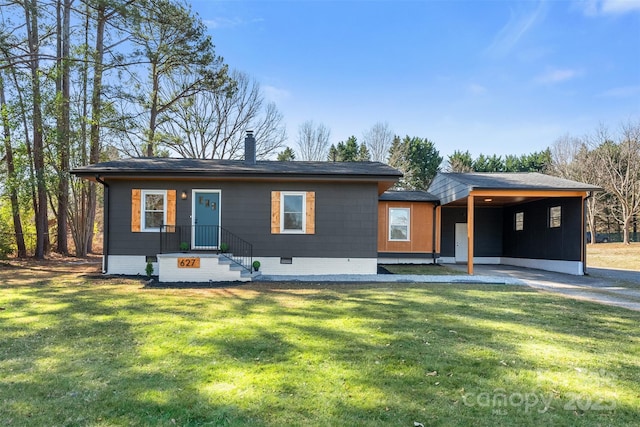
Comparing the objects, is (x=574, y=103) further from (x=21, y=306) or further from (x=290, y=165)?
(x=21, y=306)

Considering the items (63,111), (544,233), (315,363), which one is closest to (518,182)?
(544,233)

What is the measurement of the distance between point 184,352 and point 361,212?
7336 millimetres

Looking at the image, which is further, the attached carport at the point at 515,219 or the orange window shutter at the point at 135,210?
the attached carport at the point at 515,219

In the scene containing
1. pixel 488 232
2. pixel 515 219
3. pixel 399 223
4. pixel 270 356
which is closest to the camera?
pixel 270 356

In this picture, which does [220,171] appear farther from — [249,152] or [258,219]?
[249,152]

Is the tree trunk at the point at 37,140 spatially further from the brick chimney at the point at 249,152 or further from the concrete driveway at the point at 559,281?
the concrete driveway at the point at 559,281

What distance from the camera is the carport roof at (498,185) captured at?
428 inches

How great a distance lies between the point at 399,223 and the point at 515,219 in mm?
5291

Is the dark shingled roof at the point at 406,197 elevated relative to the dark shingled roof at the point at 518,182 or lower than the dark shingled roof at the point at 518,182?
lower

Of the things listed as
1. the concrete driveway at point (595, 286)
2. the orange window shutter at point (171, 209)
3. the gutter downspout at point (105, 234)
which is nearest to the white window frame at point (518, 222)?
the concrete driveway at point (595, 286)

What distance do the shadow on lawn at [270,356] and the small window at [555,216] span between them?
22.2 ft

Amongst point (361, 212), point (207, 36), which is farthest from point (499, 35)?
point (207, 36)

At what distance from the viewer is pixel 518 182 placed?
39.2ft

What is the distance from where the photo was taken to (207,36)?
16469mm
